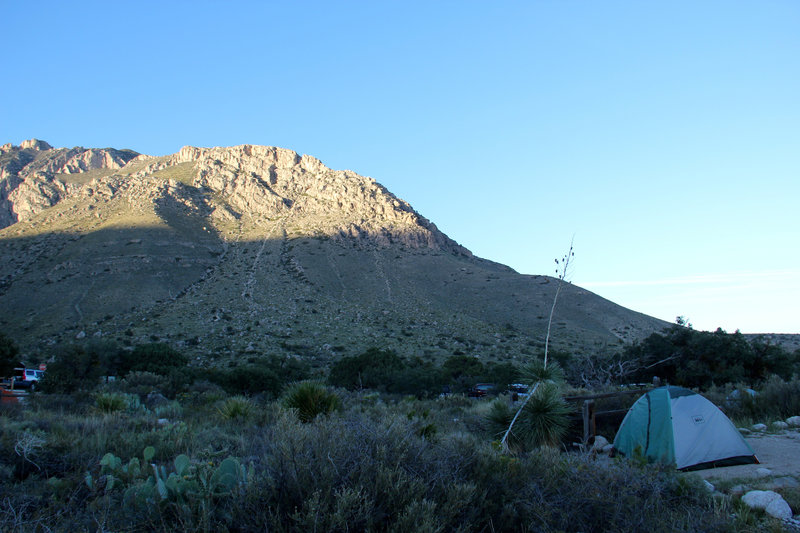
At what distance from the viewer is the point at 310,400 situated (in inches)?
452

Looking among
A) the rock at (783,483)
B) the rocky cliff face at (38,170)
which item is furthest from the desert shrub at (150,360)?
the rocky cliff face at (38,170)

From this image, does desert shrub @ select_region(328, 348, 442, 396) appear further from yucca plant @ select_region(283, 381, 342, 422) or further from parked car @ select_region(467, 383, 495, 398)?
yucca plant @ select_region(283, 381, 342, 422)

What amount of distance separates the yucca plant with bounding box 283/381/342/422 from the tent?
258 inches

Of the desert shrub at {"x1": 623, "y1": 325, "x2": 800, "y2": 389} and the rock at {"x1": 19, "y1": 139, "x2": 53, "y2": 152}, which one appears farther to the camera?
the rock at {"x1": 19, "y1": 139, "x2": 53, "y2": 152}

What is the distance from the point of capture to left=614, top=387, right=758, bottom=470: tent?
945cm

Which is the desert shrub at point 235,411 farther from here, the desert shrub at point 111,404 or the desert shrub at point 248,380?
the desert shrub at point 248,380

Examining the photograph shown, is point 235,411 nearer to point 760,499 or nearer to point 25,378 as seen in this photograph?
point 760,499

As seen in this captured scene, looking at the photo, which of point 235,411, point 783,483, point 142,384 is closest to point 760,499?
point 783,483

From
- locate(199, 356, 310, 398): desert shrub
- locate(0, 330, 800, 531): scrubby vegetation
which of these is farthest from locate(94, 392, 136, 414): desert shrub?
locate(199, 356, 310, 398): desert shrub

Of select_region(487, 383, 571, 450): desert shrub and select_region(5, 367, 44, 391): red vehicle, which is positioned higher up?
select_region(487, 383, 571, 450): desert shrub

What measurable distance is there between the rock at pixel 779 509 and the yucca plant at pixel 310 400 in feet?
26.4

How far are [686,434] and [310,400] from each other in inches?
Answer: 318

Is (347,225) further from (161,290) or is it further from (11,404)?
(11,404)

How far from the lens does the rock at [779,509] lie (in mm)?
5705
